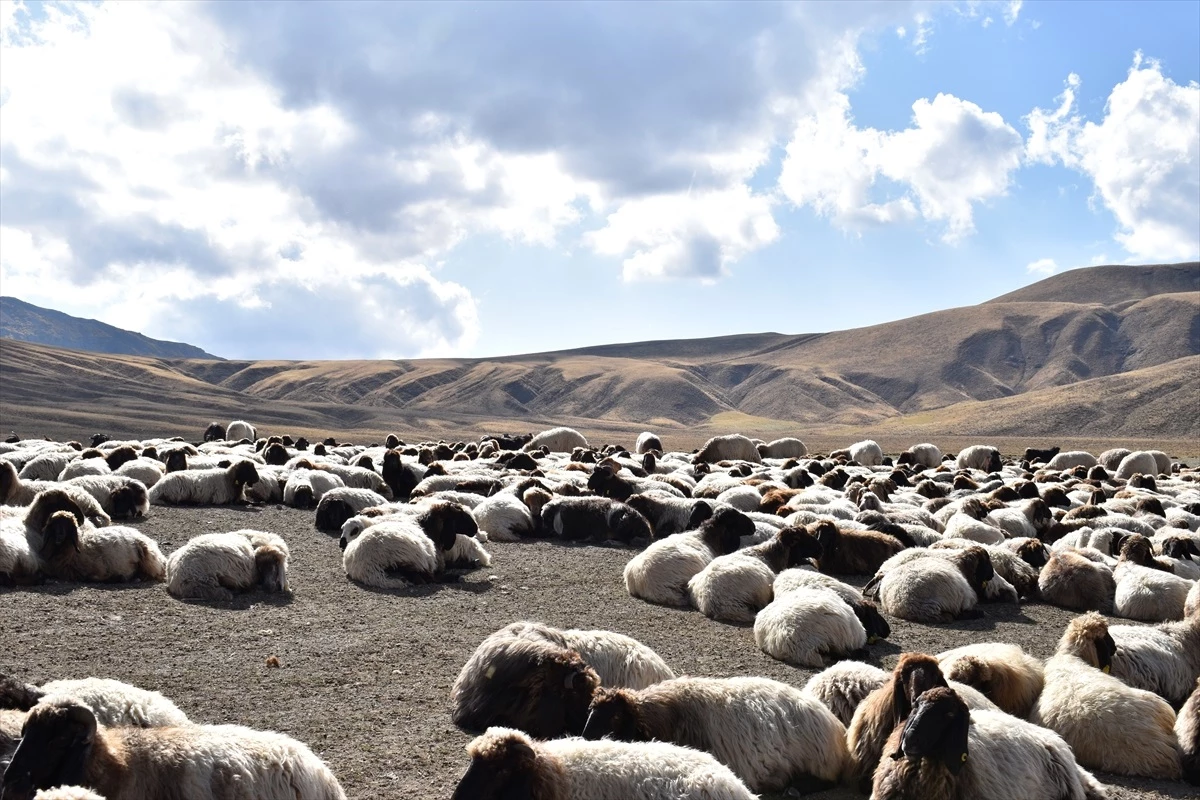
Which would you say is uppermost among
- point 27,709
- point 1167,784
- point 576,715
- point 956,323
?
point 956,323

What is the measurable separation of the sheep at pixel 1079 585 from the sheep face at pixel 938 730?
8061 millimetres

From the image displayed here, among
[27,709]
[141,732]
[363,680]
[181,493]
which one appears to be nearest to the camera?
[141,732]

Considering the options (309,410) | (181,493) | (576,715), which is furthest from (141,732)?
(309,410)

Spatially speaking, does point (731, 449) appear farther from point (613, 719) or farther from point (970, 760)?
point (613, 719)

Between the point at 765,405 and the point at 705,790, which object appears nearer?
the point at 705,790

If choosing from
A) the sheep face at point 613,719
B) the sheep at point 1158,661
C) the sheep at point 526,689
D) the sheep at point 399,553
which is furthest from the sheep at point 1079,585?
the sheep face at point 613,719

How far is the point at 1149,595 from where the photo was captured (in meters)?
11.9

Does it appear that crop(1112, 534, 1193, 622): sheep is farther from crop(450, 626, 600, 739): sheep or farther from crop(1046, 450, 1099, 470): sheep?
crop(1046, 450, 1099, 470): sheep

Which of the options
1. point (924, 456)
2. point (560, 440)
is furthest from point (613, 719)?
point (924, 456)

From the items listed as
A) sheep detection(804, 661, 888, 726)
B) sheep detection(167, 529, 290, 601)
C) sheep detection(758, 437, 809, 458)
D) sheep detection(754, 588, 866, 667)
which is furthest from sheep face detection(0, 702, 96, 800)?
sheep detection(758, 437, 809, 458)

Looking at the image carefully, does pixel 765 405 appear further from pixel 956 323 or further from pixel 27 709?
pixel 27 709

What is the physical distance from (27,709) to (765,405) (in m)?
164

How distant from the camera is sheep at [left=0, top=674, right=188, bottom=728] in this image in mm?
5566

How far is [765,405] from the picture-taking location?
166m
